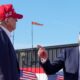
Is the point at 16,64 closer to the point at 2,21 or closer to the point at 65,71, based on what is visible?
the point at 2,21

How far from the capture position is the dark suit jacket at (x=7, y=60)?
4.88 m

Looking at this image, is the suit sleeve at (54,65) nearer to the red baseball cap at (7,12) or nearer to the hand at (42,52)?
the hand at (42,52)

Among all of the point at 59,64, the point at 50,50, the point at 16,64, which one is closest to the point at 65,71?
the point at 59,64

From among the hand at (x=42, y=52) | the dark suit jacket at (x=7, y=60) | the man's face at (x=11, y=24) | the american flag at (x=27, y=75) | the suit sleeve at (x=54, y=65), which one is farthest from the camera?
the american flag at (x=27, y=75)

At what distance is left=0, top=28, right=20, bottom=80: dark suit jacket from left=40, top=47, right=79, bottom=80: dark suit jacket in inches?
43.7

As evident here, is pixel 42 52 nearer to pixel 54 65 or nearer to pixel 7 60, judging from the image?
pixel 54 65

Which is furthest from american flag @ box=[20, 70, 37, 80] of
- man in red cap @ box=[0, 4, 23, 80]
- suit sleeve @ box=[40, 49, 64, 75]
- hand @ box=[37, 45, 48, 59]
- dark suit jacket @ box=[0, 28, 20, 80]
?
dark suit jacket @ box=[0, 28, 20, 80]

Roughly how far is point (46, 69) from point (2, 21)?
113 cm

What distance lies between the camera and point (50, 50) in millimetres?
9047

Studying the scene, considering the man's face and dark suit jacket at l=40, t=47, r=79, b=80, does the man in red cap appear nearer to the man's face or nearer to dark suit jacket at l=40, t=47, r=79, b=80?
the man's face

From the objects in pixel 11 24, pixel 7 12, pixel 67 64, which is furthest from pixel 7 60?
pixel 67 64

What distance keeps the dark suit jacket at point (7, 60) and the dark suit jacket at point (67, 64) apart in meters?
1.11

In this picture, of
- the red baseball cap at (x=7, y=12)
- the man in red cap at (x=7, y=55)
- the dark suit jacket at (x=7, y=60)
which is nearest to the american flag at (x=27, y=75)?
the red baseball cap at (x=7, y=12)

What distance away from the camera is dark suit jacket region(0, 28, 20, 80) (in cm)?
488
